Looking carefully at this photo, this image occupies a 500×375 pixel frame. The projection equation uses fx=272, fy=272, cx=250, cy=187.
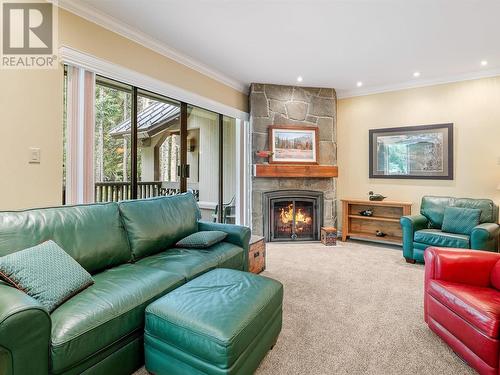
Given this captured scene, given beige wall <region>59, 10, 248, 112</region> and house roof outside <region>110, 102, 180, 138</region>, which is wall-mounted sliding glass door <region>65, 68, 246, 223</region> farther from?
beige wall <region>59, 10, 248, 112</region>

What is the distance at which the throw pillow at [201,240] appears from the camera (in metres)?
2.57

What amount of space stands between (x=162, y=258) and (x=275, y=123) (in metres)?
3.39

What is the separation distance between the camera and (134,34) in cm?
306

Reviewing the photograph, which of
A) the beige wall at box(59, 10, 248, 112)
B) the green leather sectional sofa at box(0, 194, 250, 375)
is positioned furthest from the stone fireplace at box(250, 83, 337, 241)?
the green leather sectional sofa at box(0, 194, 250, 375)

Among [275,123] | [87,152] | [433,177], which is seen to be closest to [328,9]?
[275,123]

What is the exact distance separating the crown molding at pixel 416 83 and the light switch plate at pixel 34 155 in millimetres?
4829

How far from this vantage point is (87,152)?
2.71m

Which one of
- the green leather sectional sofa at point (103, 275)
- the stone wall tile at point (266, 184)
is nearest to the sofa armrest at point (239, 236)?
the green leather sectional sofa at point (103, 275)

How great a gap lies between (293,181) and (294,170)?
263 mm

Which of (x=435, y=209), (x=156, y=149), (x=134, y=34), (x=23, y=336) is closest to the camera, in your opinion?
(x=23, y=336)

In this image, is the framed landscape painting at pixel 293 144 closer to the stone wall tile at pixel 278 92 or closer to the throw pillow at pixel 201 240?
the stone wall tile at pixel 278 92

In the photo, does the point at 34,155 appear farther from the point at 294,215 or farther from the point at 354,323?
the point at 294,215

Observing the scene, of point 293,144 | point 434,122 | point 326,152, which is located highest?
point 434,122

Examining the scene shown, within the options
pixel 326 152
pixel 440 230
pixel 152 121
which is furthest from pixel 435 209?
pixel 152 121
